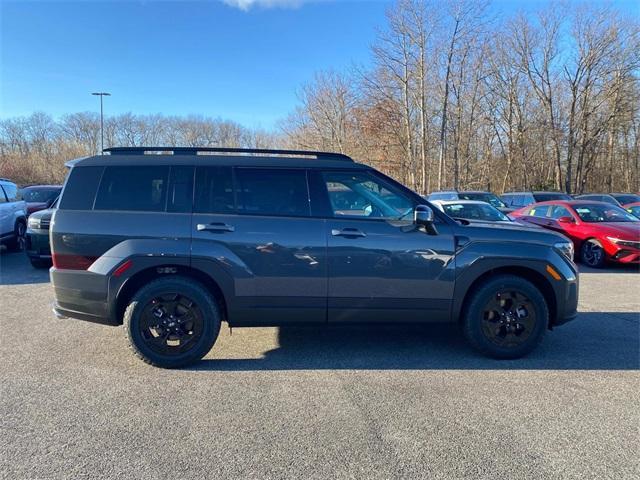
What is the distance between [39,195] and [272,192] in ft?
48.8

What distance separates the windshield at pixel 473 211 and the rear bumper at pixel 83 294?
7819 millimetres

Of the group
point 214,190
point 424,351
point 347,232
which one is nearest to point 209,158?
point 214,190

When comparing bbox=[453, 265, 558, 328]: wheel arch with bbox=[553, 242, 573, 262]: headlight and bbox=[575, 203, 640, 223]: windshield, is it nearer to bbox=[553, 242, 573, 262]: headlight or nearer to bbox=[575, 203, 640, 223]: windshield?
bbox=[553, 242, 573, 262]: headlight

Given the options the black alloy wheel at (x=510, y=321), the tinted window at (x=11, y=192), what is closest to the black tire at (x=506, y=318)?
the black alloy wheel at (x=510, y=321)

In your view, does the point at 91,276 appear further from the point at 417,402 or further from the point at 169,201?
the point at 417,402

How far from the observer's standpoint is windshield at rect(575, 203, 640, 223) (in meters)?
9.84

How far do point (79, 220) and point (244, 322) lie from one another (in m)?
1.84

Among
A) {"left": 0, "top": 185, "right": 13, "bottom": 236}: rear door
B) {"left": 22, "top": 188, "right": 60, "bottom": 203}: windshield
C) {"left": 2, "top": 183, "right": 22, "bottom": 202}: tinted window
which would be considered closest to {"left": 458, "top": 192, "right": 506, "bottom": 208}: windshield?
{"left": 0, "top": 185, "right": 13, "bottom": 236}: rear door

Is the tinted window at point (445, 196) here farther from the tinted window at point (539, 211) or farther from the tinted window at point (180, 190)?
the tinted window at point (180, 190)

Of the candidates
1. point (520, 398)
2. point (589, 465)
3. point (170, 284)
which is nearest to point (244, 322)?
point (170, 284)

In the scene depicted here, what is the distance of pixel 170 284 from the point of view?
3.79 metres

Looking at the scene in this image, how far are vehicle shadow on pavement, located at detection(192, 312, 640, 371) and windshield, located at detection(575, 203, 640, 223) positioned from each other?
18.6 ft

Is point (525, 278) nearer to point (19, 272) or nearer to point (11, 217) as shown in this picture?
point (19, 272)

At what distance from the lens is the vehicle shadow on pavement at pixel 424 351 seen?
391cm
